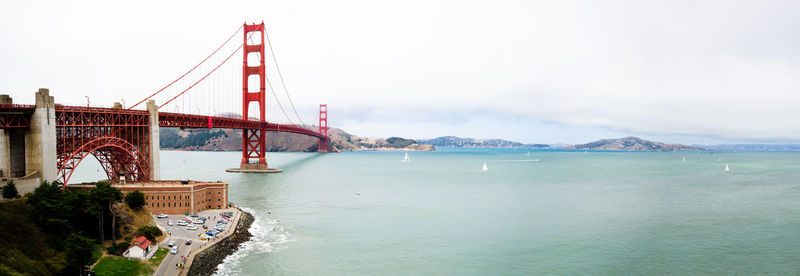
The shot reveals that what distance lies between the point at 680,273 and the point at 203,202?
42.3 metres

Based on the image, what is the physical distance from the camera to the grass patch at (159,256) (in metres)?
28.2

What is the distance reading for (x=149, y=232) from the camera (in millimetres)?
31359

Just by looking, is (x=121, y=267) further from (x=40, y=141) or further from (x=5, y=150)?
(x=5, y=150)

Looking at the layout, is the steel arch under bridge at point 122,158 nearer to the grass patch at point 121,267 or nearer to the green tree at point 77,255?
the grass patch at point 121,267

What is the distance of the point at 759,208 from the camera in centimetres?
5491

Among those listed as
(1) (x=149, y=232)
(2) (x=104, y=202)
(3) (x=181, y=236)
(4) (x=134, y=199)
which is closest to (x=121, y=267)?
(1) (x=149, y=232)

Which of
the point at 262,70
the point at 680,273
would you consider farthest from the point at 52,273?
the point at 262,70

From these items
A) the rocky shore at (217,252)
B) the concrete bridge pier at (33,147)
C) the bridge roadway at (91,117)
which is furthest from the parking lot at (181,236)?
the bridge roadway at (91,117)

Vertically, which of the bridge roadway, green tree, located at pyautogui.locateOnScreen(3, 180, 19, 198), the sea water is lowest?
the sea water

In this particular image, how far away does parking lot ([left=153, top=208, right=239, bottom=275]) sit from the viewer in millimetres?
28094

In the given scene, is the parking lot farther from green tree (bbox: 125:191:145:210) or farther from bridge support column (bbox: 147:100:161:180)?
bridge support column (bbox: 147:100:161:180)

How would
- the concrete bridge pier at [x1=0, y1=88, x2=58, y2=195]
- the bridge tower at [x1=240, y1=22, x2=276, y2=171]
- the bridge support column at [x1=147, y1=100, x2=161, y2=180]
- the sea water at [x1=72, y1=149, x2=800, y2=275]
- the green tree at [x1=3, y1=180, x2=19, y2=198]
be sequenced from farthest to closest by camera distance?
the bridge tower at [x1=240, y1=22, x2=276, y2=171]
the bridge support column at [x1=147, y1=100, x2=161, y2=180]
the concrete bridge pier at [x1=0, y1=88, x2=58, y2=195]
the sea water at [x1=72, y1=149, x2=800, y2=275]
the green tree at [x1=3, y1=180, x2=19, y2=198]

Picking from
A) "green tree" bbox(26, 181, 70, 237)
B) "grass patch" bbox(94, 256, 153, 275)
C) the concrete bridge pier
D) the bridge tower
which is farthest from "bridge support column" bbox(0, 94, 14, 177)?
the bridge tower

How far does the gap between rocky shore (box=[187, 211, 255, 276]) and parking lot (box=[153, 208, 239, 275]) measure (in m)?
0.73
